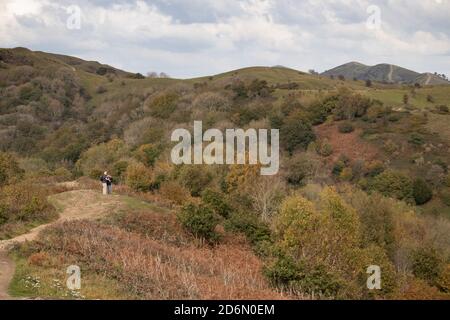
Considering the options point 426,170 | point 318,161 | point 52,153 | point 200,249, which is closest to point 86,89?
point 52,153

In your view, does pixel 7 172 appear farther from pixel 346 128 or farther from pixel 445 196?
pixel 346 128

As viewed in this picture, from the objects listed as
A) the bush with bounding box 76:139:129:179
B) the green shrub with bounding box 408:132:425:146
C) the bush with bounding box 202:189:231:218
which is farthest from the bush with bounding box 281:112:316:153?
the bush with bounding box 202:189:231:218

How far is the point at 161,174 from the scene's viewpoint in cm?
4331

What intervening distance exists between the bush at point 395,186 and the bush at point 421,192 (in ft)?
2.12

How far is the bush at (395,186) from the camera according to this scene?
5912 cm

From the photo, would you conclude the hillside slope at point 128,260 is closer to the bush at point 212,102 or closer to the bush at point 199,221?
the bush at point 199,221

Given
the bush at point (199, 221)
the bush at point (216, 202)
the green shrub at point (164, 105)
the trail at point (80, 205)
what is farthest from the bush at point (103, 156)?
the bush at point (199, 221)

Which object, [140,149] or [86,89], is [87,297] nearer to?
[140,149]

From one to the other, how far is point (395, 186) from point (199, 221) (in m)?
41.4

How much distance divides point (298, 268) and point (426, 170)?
57.8 meters

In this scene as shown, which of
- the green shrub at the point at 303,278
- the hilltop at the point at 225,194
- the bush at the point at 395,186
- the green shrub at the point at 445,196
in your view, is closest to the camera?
the green shrub at the point at 303,278

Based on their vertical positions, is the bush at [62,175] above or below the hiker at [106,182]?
below

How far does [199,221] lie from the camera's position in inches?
939

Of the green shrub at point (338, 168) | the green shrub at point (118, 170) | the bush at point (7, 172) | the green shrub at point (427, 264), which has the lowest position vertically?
the green shrub at point (427, 264)
